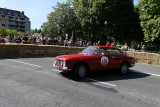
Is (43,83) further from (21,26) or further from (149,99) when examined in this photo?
(21,26)

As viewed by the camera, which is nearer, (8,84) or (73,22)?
(8,84)

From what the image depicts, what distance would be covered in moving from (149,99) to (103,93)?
5.00 feet

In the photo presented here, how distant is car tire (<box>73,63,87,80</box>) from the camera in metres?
6.61

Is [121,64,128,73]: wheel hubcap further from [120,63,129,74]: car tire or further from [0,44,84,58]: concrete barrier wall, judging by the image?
[0,44,84,58]: concrete barrier wall

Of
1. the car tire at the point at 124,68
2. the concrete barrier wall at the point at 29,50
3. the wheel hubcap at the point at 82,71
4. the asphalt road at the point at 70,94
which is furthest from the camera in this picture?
the concrete barrier wall at the point at 29,50

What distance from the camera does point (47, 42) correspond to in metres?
21.5

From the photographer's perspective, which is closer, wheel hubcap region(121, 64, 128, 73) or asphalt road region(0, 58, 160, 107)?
asphalt road region(0, 58, 160, 107)

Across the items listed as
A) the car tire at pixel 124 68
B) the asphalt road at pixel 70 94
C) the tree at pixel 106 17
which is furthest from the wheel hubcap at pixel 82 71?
the tree at pixel 106 17

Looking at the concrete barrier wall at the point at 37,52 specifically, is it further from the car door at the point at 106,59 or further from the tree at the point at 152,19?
the tree at the point at 152,19

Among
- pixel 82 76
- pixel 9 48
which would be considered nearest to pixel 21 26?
pixel 9 48

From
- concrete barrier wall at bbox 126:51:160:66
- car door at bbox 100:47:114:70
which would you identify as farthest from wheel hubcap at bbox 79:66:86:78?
concrete barrier wall at bbox 126:51:160:66

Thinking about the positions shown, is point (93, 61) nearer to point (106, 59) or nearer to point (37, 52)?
point (106, 59)

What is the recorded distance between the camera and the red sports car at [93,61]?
259 inches

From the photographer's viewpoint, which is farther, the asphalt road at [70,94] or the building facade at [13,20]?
the building facade at [13,20]
